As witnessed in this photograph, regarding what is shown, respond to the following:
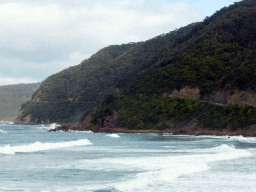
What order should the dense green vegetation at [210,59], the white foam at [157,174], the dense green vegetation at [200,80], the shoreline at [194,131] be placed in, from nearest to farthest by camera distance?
the white foam at [157,174], the shoreline at [194,131], the dense green vegetation at [200,80], the dense green vegetation at [210,59]

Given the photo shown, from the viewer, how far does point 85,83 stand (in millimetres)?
173500

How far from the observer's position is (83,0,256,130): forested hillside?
6256 centimetres

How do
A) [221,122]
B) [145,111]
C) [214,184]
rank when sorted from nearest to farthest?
[214,184], [221,122], [145,111]

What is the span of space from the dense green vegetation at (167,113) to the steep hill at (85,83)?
6262cm

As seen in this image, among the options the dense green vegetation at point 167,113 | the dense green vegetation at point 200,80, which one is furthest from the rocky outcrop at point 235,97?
the dense green vegetation at point 167,113

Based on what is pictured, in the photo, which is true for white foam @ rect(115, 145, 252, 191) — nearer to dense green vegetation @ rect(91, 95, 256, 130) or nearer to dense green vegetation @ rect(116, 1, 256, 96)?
dense green vegetation @ rect(91, 95, 256, 130)

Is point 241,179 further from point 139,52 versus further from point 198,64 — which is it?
point 139,52

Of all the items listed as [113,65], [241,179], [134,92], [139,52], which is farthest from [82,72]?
[241,179]

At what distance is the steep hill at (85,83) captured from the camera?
15550 centimetres

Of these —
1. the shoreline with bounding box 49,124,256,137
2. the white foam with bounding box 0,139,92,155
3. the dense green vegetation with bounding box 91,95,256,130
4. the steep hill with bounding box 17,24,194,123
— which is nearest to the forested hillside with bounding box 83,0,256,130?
the dense green vegetation with bounding box 91,95,256,130

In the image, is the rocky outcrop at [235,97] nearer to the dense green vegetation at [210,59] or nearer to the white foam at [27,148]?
the dense green vegetation at [210,59]

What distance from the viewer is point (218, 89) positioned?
2899 inches

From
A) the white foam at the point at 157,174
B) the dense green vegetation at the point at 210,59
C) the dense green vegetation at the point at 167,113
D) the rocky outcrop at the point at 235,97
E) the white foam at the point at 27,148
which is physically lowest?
the white foam at the point at 27,148

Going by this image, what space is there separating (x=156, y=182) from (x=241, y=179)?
13.1 feet
